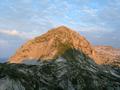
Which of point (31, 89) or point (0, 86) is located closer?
point (0, 86)

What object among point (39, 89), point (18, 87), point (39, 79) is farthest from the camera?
point (39, 79)

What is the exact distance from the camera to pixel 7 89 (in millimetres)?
163250

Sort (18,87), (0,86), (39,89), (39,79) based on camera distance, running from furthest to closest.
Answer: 1. (39,79)
2. (39,89)
3. (18,87)
4. (0,86)

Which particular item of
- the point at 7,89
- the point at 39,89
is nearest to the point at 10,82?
the point at 7,89

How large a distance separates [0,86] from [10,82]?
8649mm

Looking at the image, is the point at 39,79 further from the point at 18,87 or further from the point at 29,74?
the point at 18,87

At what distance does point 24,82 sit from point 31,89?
6.21 meters

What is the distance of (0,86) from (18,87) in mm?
13672

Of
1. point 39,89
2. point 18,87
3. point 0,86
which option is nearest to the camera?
point 0,86

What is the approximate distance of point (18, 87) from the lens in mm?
170875

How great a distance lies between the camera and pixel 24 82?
17862 cm

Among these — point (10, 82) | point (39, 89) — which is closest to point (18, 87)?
point (10, 82)

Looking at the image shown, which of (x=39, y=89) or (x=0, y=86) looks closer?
(x=0, y=86)

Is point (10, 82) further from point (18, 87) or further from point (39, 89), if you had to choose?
point (39, 89)
